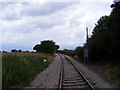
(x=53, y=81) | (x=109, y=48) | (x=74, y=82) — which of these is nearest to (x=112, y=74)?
(x=74, y=82)

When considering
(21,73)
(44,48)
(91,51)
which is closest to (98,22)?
(91,51)

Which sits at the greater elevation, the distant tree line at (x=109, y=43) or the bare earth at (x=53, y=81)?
the distant tree line at (x=109, y=43)

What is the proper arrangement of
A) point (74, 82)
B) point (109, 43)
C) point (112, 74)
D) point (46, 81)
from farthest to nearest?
point (109, 43)
point (112, 74)
point (46, 81)
point (74, 82)

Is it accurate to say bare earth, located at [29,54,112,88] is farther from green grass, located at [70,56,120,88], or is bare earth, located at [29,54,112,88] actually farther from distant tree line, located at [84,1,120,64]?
distant tree line, located at [84,1,120,64]

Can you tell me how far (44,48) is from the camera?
309 ft

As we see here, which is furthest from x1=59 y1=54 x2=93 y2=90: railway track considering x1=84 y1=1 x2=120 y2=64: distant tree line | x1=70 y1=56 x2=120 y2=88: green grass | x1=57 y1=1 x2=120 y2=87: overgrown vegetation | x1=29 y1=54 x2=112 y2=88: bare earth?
x1=84 y1=1 x2=120 y2=64: distant tree line

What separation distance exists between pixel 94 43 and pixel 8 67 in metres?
22.9

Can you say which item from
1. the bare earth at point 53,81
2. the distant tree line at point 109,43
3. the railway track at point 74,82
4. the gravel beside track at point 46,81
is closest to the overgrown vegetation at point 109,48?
the distant tree line at point 109,43

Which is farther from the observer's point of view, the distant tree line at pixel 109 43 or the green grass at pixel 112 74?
A: the distant tree line at pixel 109 43

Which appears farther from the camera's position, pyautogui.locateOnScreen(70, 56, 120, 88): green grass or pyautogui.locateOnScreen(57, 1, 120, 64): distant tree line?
pyautogui.locateOnScreen(57, 1, 120, 64): distant tree line

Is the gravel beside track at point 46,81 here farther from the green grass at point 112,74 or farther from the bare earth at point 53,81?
the green grass at point 112,74

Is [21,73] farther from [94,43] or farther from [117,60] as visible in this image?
[94,43]

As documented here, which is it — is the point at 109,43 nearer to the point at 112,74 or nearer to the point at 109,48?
the point at 109,48

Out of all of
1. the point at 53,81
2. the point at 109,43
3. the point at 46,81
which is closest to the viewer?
the point at 53,81
